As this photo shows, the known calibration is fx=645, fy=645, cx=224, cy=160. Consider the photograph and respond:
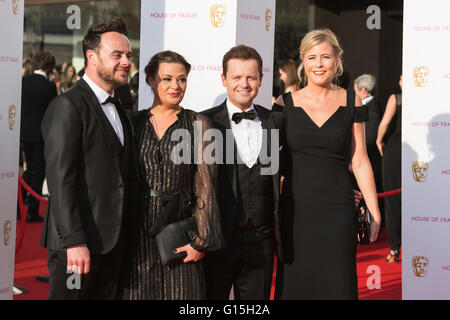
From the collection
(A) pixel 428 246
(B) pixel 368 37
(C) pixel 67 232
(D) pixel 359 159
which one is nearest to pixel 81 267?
(C) pixel 67 232

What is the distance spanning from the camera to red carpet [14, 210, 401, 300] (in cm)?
551

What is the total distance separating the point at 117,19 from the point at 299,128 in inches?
44.9

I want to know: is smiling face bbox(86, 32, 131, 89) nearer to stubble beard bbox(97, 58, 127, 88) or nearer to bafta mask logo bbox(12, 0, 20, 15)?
stubble beard bbox(97, 58, 127, 88)

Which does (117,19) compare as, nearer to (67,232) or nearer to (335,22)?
(67,232)

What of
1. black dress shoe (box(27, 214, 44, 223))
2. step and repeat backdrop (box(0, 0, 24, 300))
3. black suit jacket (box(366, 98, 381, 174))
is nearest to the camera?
step and repeat backdrop (box(0, 0, 24, 300))

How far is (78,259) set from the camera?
9.14ft

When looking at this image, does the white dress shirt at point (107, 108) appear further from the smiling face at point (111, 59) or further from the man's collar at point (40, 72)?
the man's collar at point (40, 72)

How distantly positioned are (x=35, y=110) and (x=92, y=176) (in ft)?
18.6

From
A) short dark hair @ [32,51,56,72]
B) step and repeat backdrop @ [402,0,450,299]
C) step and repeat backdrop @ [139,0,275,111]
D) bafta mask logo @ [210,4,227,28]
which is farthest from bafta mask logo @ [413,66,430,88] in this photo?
short dark hair @ [32,51,56,72]

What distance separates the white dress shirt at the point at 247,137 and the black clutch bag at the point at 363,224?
28.4 inches

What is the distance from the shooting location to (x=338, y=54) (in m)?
3.53

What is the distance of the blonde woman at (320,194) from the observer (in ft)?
11.5

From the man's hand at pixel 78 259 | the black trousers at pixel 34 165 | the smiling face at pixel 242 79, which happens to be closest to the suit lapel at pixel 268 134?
the smiling face at pixel 242 79

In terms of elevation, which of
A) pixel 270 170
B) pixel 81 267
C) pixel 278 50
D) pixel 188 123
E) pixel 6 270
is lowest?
pixel 6 270
